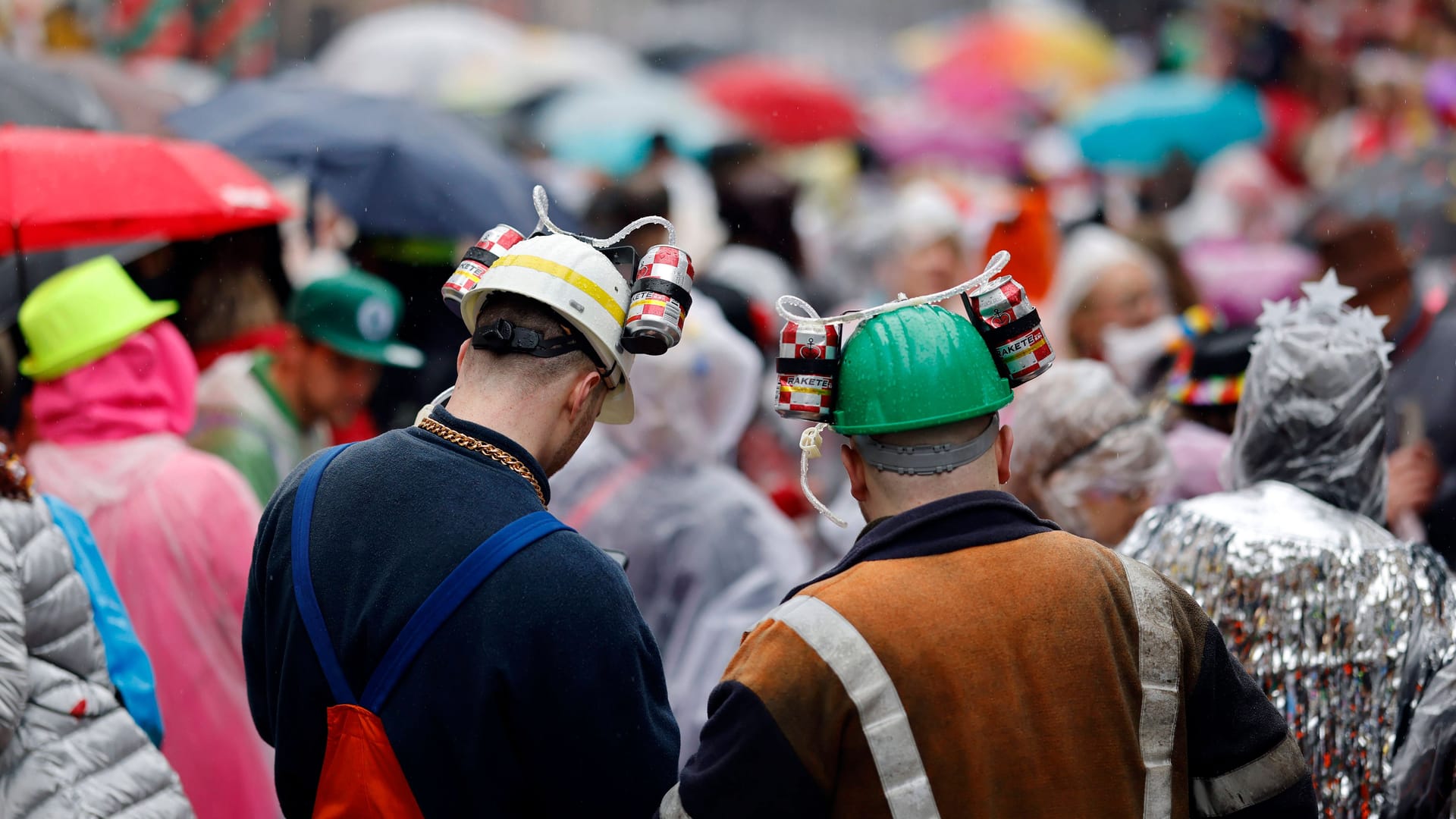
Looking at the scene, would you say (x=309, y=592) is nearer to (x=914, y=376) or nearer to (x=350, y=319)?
(x=914, y=376)

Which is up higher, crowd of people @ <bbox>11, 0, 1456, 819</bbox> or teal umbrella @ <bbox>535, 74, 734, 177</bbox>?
crowd of people @ <bbox>11, 0, 1456, 819</bbox>

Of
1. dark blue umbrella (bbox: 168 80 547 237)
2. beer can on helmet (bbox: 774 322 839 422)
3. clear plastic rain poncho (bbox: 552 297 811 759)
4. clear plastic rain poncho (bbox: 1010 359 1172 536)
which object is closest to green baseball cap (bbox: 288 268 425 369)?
clear plastic rain poncho (bbox: 552 297 811 759)

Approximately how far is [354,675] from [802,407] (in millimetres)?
813

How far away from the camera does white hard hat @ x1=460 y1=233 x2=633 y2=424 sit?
2.34 m

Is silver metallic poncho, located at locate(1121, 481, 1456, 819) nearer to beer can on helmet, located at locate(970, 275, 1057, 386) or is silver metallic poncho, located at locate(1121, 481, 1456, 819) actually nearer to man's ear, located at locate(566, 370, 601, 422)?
beer can on helmet, located at locate(970, 275, 1057, 386)

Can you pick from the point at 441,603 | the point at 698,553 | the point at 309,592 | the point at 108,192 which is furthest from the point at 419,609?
the point at 108,192

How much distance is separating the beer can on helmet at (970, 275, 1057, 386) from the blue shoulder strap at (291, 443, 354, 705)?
3.61 ft

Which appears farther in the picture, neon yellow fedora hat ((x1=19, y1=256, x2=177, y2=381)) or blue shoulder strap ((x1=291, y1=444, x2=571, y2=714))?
neon yellow fedora hat ((x1=19, y1=256, x2=177, y2=381))

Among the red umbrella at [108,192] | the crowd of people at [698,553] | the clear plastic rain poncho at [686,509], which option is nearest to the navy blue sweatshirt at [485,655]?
the crowd of people at [698,553]

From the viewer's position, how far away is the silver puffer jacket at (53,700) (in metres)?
2.79

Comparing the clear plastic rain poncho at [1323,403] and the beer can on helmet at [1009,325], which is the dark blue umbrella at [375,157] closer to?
the clear plastic rain poncho at [1323,403]

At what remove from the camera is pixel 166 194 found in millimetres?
4125

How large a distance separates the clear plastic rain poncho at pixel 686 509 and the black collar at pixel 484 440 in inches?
74.8

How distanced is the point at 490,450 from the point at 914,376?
0.69 meters
